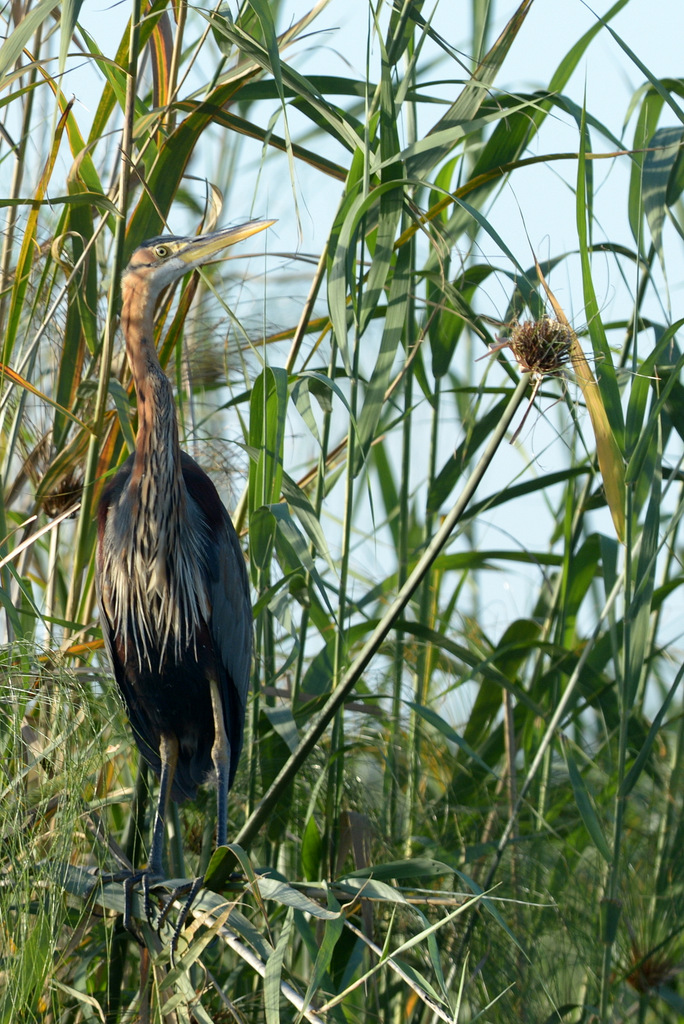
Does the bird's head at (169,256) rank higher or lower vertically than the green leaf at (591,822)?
higher

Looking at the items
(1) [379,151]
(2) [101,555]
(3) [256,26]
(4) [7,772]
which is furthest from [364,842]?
(3) [256,26]

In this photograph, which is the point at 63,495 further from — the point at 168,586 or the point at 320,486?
the point at 320,486

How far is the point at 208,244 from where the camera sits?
6.43 feet

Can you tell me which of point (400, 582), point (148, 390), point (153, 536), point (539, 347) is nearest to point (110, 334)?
point (148, 390)

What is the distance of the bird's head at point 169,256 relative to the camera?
194 cm

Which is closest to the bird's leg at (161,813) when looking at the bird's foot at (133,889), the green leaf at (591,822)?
the bird's foot at (133,889)

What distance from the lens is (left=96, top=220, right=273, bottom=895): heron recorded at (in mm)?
1942

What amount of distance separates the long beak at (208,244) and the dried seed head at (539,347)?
0.85 metres

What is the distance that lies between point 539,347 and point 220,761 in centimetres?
115

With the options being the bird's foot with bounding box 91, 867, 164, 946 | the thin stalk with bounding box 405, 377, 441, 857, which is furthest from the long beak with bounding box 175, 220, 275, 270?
the bird's foot with bounding box 91, 867, 164, 946

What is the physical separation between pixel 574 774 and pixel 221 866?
2.17 ft

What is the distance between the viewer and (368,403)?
153 cm

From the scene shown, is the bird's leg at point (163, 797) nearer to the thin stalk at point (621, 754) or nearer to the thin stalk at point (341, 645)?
the thin stalk at point (341, 645)

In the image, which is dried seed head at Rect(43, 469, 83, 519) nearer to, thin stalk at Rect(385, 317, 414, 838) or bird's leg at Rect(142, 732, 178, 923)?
bird's leg at Rect(142, 732, 178, 923)
